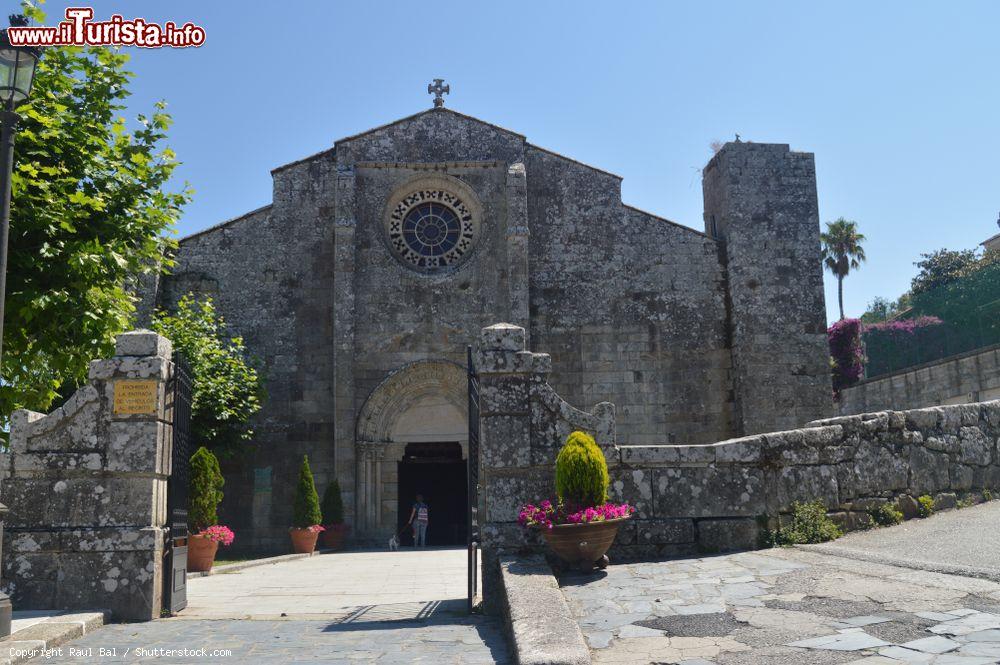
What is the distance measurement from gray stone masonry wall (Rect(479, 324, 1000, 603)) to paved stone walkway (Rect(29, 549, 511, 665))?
0.91 meters

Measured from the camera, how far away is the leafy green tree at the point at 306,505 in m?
15.5

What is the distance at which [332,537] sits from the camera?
635 inches

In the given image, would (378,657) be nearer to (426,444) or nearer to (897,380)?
(426,444)

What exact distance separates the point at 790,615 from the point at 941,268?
130ft

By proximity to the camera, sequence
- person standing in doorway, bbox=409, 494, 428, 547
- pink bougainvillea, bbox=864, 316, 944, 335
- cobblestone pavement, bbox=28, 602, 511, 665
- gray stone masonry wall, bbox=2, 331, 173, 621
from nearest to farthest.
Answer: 1. cobblestone pavement, bbox=28, 602, 511, 665
2. gray stone masonry wall, bbox=2, 331, 173, 621
3. person standing in doorway, bbox=409, 494, 428, 547
4. pink bougainvillea, bbox=864, 316, 944, 335

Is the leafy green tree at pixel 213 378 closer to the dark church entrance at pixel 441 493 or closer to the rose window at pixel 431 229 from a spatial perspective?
the rose window at pixel 431 229

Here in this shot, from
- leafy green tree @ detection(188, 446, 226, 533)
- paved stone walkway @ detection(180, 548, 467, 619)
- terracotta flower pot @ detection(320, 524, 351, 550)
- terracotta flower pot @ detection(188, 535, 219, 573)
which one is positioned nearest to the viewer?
paved stone walkway @ detection(180, 548, 467, 619)

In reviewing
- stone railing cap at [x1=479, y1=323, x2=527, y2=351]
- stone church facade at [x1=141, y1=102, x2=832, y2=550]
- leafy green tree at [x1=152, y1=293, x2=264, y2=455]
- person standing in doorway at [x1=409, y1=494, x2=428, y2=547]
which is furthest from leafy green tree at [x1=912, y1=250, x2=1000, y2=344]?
stone railing cap at [x1=479, y1=323, x2=527, y2=351]

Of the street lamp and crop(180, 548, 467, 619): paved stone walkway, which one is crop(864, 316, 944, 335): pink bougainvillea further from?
the street lamp

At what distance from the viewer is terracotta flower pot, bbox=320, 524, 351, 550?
52.9 feet

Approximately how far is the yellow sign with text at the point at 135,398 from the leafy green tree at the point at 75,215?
2.37 meters

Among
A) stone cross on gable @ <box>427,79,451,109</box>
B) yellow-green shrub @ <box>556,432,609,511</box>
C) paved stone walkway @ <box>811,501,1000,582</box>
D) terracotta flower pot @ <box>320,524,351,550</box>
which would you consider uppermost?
stone cross on gable @ <box>427,79,451,109</box>

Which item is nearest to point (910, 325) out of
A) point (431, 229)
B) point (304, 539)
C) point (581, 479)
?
point (431, 229)

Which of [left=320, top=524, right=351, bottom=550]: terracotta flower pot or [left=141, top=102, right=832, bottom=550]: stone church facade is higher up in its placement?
[left=141, top=102, right=832, bottom=550]: stone church facade
